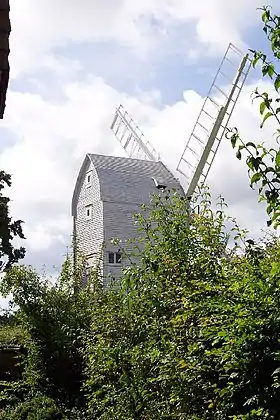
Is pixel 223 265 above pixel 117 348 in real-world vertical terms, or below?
above

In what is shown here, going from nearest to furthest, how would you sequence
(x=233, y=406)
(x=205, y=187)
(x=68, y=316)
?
(x=233, y=406), (x=205, y=187), (x=68, y=316)

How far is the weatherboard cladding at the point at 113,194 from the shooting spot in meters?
30.3

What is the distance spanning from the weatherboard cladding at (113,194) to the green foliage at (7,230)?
2.61 meters

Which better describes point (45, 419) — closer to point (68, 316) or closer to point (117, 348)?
point (68, 316)

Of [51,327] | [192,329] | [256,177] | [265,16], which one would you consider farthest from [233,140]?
[51,327]

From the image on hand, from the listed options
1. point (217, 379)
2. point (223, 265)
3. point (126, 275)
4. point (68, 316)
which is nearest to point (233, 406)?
point (217, 379)

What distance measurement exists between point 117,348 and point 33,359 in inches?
212

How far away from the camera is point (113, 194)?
30.9 metres

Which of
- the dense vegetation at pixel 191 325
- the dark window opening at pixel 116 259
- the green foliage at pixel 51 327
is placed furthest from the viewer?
the green foliage at pixel 51 327

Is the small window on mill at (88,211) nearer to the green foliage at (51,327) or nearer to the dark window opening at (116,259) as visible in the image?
the dark window opening at (116,259)

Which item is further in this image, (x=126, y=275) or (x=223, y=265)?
(x=126, y=275)

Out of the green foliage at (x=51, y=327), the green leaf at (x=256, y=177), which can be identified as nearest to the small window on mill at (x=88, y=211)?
the green foliage at (x=51, y=327)

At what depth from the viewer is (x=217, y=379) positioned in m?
4.79

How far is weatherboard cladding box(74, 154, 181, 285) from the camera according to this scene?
30281 mm
